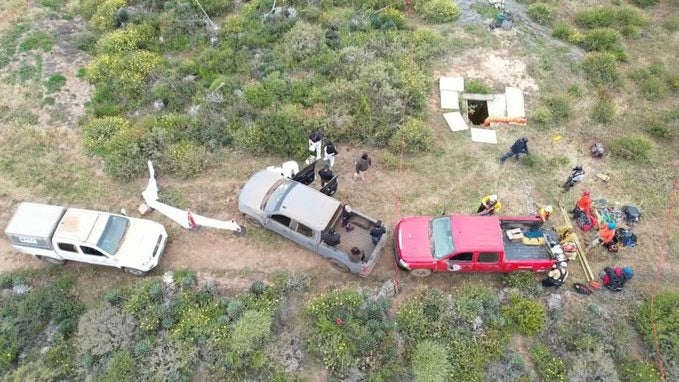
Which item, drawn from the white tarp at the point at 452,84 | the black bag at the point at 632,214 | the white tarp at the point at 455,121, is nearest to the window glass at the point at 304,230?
the white tarp at the point at 455,121

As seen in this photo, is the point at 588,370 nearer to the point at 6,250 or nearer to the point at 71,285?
the point at 71,285

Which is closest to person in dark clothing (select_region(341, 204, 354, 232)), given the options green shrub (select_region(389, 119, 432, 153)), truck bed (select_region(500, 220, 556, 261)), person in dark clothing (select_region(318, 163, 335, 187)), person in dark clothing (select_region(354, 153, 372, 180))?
person in dark clothing (select_region(318, 163, 335, 187))

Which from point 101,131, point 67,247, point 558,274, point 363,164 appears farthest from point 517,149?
point 101,131

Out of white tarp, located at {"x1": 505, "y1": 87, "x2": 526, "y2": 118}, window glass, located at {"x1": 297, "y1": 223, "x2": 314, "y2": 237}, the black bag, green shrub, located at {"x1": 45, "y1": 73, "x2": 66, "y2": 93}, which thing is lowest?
the black bag

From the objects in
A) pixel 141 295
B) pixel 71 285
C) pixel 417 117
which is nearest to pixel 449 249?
pixel 417 117

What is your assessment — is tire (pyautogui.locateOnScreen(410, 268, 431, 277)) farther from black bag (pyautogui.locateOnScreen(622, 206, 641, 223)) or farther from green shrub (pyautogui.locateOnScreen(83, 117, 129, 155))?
green shrub (pyautogui.locateOnScreen(83, 117, 129, 155))

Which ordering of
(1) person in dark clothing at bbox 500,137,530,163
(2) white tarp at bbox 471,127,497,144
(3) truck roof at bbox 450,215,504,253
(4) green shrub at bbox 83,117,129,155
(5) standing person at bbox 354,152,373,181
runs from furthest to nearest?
(2) white tarp at bbox 471,127,497,144 → (4) green shrub at bbox 83,117,129,155 → (1) person in dark clothing at bbox 500,137,530,163 → (5) standing person at bbox 354,152,373,181 → (3) truck roof at bbox 450,215,504,253
